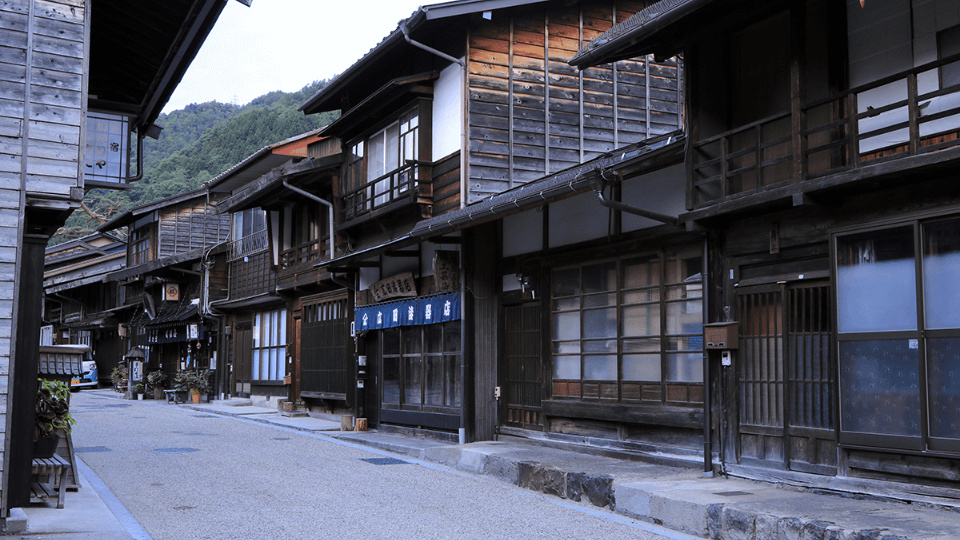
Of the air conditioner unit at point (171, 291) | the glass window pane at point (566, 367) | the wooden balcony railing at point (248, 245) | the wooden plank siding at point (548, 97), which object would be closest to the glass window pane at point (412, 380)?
the wooden plank siding at point (548, 97)

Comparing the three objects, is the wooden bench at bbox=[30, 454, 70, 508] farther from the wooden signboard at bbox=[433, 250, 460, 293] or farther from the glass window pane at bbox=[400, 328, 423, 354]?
the glass window pane at bbox=[400, 328, 423, 354]

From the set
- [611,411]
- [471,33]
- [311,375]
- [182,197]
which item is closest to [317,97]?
[471,33]

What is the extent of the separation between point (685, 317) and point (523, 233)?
466 centimetres

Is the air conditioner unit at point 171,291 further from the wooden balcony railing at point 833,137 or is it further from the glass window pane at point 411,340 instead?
the wooden balcony railing at point 833,137

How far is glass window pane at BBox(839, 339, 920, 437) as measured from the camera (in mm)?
8477

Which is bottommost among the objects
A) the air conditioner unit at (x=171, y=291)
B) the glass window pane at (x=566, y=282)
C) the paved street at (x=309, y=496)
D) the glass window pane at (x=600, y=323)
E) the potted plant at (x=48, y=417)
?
the paved street at (x=309, y=496)

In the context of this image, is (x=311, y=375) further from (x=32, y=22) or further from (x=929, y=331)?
(x=929, y=331)

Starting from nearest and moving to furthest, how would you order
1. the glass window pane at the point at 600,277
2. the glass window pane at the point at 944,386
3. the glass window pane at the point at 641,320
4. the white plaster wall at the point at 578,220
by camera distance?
the glass window pane at the point at 944,386
the glass window pane at the point at 641,320
the glass window pane at the point at 600,277
the white plaster wall at the point at 578,220

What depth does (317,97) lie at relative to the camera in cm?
2184

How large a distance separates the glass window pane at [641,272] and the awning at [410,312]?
476 centimetres

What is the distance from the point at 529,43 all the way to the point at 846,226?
985 cm

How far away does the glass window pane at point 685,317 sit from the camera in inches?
452

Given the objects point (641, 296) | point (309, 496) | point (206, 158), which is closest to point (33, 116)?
point (309, 496)

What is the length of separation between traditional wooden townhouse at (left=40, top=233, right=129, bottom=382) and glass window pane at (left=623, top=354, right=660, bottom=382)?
39.0 m
